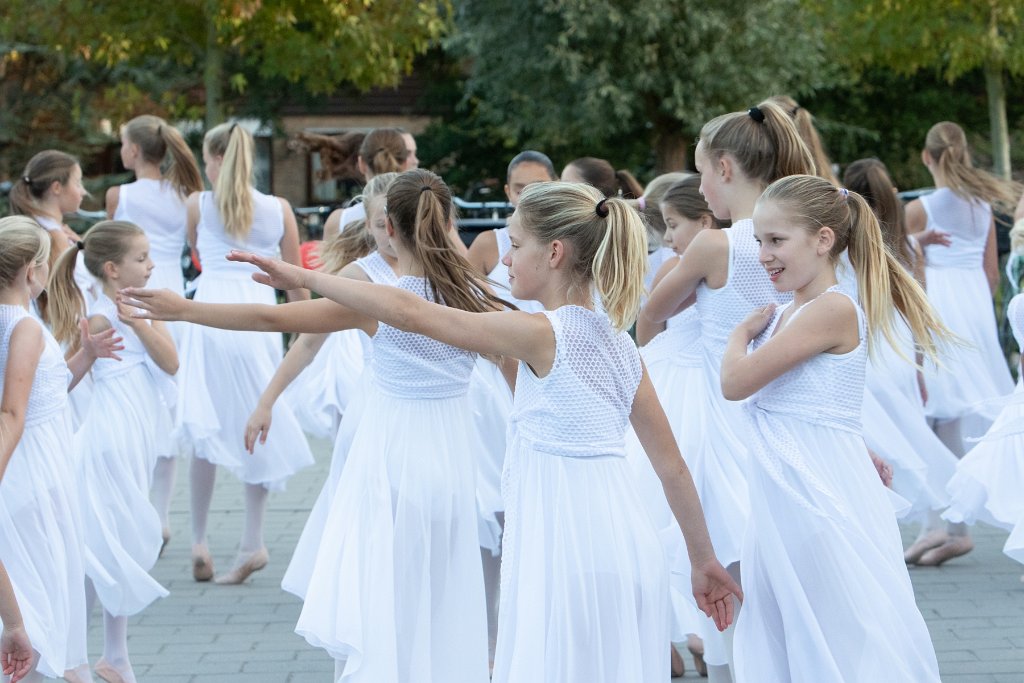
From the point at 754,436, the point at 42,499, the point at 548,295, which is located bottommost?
the point at 42,499

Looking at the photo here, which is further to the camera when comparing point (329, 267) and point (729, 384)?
point (329, 267)

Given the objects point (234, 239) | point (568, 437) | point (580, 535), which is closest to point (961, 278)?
point (234, 239)

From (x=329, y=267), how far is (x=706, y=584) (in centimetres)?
266

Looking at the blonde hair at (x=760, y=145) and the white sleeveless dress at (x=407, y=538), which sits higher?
the blonde hair at (x=760, y=145)

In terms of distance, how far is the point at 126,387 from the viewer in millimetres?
6195

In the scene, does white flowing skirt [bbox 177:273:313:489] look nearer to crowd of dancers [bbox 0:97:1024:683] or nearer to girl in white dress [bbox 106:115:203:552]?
girl in white dress [bbox 106:115:203:552]

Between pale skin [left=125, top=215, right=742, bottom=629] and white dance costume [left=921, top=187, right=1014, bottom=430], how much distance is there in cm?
425

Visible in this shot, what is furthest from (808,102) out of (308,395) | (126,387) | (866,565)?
(866,565)

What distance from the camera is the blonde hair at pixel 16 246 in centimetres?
457

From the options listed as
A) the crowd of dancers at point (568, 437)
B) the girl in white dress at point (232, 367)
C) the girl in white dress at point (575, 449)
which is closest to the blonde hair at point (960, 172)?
the crowd of dancers at point (568, 437)

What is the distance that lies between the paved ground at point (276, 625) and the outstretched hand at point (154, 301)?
93.2 inches

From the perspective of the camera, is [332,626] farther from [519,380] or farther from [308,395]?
[308,395]

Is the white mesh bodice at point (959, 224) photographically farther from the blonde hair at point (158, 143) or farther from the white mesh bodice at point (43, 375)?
the white mesh bodice at point (43, 375)

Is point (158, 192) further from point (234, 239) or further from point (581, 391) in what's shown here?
point (581, 391)
